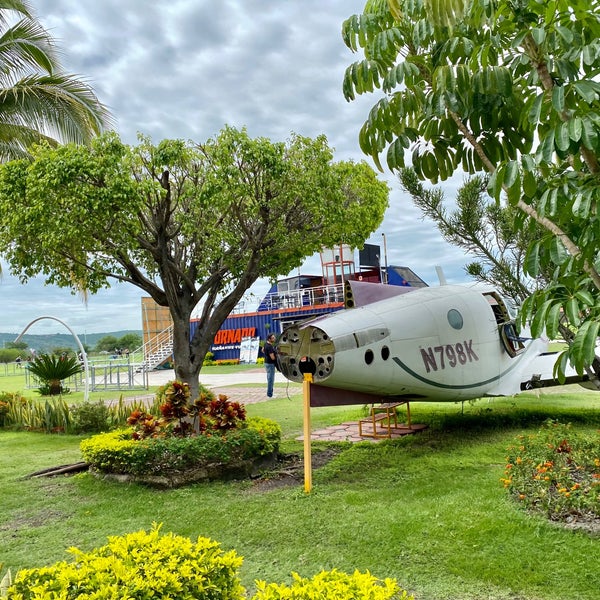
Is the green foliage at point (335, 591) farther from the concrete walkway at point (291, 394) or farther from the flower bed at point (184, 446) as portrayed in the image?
the concrete walkway at point (291, 394)

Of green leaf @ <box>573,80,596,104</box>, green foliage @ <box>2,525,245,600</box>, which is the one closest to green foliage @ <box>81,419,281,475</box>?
green foliage @ <box>2,525,245,600</box>

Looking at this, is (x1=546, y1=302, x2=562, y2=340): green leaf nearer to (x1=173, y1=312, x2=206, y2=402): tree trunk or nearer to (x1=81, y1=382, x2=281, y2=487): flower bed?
(x1=81, y1=382, x2=281, y2=487): flower bed

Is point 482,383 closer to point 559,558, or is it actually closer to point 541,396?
point 559,558

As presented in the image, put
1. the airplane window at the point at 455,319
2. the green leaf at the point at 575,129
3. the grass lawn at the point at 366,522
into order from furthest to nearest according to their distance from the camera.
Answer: the airplane window at the point at 455,319, the grass lawn at the point at 366,522, the green leaf at the point at 575,129

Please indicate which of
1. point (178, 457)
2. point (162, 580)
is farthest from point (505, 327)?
point (162, 580)

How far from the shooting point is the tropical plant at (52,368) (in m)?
18.3

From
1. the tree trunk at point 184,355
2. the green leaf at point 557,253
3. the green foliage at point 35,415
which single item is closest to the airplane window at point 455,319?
the tree trunk at point 184,355

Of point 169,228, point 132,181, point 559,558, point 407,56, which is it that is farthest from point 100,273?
point 559,558

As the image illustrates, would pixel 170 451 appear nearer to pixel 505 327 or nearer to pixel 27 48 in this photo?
pixel 505 327

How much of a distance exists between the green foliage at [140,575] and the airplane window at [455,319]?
6.42 metres

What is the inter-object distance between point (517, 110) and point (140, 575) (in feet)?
15.7

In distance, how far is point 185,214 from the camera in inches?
354

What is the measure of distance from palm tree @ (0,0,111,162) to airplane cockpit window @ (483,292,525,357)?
942 cm

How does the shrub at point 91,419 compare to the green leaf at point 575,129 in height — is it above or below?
below
